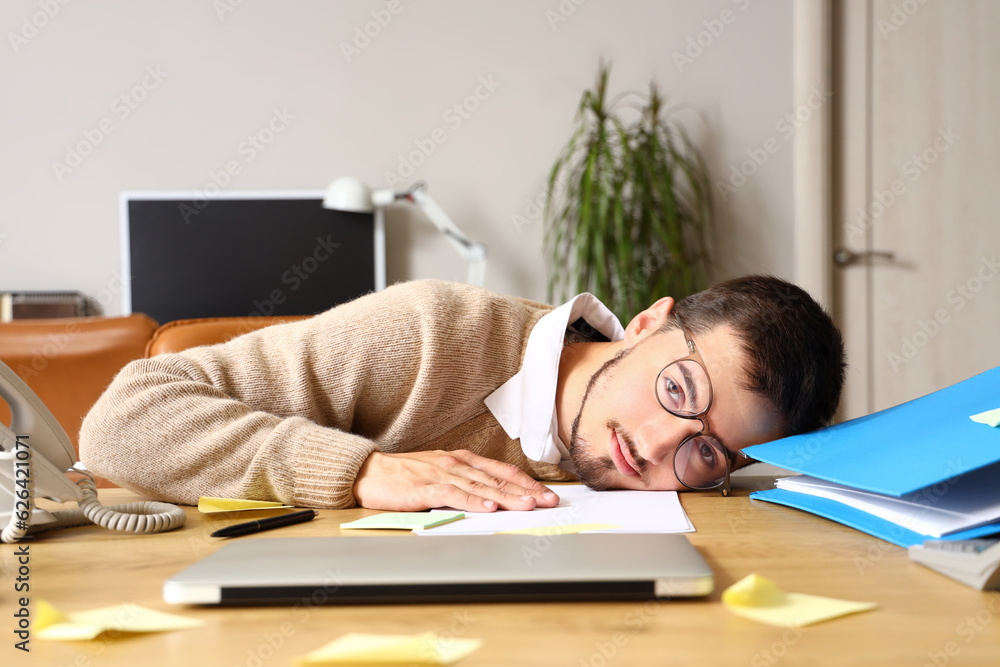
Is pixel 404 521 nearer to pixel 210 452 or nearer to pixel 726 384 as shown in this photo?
pixel 210 452

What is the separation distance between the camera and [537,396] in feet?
3.79

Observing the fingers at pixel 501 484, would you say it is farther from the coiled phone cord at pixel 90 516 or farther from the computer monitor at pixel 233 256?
the computer monitor at pixel 233 256

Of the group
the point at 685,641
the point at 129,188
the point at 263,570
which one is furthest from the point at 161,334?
the point at 129,188

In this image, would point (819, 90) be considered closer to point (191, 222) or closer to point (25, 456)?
point (191, 222)

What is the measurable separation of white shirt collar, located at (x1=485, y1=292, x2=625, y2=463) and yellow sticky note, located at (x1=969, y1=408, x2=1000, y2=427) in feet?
1.87

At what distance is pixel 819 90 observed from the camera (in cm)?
293

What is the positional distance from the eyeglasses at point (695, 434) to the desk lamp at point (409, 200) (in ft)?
5.77

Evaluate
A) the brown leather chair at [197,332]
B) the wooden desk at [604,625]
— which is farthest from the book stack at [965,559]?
the brown leather chair at [197,332]

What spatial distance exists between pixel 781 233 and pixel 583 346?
208 cm

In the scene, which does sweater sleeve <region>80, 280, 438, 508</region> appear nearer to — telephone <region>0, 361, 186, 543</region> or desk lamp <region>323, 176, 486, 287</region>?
telephone <region>0, 361, 186, 543</region>

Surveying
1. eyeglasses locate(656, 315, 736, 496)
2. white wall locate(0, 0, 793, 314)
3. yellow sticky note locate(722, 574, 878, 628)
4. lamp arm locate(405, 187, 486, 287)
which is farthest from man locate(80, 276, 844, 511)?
white wall locate(0, 0, 793, 314)

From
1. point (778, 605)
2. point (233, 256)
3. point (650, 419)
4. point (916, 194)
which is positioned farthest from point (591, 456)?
point (916, 194)

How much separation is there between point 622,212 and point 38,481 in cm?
225

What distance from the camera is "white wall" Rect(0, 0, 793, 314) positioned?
2848 mm
